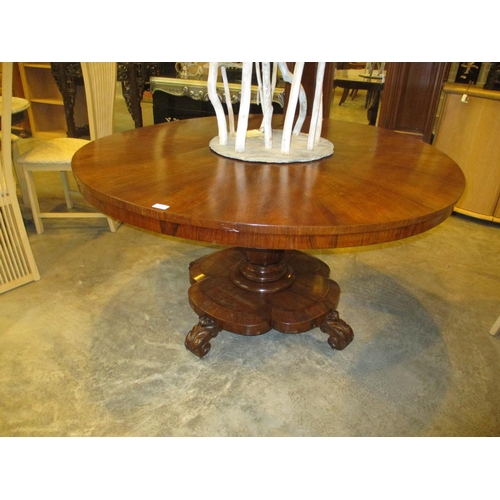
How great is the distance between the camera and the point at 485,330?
1.79m

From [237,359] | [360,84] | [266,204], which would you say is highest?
[360,84]

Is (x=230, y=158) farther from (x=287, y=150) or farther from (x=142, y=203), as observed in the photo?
(x=142, y=203)

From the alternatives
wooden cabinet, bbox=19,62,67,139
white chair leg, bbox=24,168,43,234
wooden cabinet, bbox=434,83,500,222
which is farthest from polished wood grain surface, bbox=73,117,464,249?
wooden cabinet, bbox=19,62,67,139

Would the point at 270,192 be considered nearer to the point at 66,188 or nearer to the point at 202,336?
the point at 202,336

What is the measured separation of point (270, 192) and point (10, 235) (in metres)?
1.48

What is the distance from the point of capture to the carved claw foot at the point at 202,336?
1.56m

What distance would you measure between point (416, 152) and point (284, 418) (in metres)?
1.17

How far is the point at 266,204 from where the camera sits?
1.04 metres

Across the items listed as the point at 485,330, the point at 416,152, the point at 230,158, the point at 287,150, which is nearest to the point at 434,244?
the point at 485,330

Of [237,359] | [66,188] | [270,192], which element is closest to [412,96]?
[270,192]

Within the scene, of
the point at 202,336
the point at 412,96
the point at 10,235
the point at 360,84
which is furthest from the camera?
the point at 360,84

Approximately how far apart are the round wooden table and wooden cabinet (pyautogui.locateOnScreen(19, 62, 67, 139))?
3158mm

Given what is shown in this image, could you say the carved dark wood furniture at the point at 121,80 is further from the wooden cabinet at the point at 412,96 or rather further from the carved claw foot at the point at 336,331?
the carved claw foot at the point at 336,331

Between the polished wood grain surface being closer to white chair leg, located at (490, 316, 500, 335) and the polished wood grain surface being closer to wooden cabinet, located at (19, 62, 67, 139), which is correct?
white chair leg, located at (490, 316, 500, 335)
